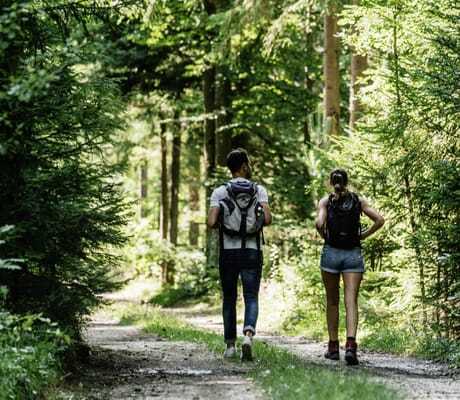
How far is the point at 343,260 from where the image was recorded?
1030 centimetres

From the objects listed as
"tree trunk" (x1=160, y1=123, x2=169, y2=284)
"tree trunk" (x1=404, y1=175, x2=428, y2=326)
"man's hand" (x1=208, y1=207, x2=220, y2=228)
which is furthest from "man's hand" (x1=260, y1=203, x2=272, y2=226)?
"tree trunk" (x1=160, y1=123, x2=169, y2=284)

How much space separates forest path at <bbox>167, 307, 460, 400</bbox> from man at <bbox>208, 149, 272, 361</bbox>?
1027 millimetres

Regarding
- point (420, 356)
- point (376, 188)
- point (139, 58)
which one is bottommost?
point (420, 356)

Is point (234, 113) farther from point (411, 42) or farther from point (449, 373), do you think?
point (449, 373)

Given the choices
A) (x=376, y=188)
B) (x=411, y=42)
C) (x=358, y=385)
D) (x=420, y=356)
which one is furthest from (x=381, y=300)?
(x=358, y=385)

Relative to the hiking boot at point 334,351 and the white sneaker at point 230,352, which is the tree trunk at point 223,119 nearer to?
the hiking boot at point 334,351

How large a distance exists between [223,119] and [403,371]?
1771 cm

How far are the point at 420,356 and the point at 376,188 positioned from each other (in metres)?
3.22

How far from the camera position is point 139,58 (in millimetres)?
26859

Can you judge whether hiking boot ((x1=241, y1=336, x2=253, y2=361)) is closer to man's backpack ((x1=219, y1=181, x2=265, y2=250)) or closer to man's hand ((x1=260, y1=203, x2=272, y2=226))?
man's backpack ((x1=219, y1=181, x2=265, y2=250))

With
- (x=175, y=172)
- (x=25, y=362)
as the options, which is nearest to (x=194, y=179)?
(x=175, y=172)

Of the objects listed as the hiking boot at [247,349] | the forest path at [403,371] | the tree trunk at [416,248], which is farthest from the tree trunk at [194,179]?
the hiking boot at [247,349]

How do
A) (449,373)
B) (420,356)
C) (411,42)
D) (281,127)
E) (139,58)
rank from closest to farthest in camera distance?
(449,373) → (420,356) → (411,42) → (139,58) → (281,127)

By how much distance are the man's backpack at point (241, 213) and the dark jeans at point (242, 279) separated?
0.12 meters
